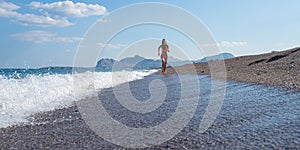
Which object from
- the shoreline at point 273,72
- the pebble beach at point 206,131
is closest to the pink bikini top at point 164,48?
the shoreline at point 273,72

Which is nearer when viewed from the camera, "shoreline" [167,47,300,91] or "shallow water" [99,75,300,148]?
"shallow water" [99,75,300,148]

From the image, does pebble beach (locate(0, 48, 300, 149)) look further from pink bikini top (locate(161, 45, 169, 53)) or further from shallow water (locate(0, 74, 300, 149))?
pink bikini top (locate(161, 45, 169, 53))

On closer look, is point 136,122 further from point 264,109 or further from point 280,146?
point 280,146

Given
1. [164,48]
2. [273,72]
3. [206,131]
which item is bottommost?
[206,131]

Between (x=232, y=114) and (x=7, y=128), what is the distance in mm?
4927

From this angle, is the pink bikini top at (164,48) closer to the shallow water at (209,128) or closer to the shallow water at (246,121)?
the shallow water at (246,121)

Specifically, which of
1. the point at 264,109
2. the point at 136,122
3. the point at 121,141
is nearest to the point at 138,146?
the point at 121,141

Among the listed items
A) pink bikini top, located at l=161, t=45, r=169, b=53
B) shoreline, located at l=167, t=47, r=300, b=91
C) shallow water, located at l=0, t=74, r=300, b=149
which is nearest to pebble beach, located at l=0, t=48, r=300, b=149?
shallow water, located at l=0, t=74, r=300, b=149

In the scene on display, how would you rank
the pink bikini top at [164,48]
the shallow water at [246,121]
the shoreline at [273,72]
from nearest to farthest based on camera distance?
the shallow water at [246,121]
the shoreline at [273,72]
the pink bikini top at [164,48]

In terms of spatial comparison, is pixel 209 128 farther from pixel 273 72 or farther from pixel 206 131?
pixel 273 72

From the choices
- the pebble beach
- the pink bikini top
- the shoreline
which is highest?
the pink bikini top

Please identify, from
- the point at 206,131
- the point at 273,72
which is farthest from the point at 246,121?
the point at 273,72

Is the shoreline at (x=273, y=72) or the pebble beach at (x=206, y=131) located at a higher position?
the shoreline at (x=273, y=72)

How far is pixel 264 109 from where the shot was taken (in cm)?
631
